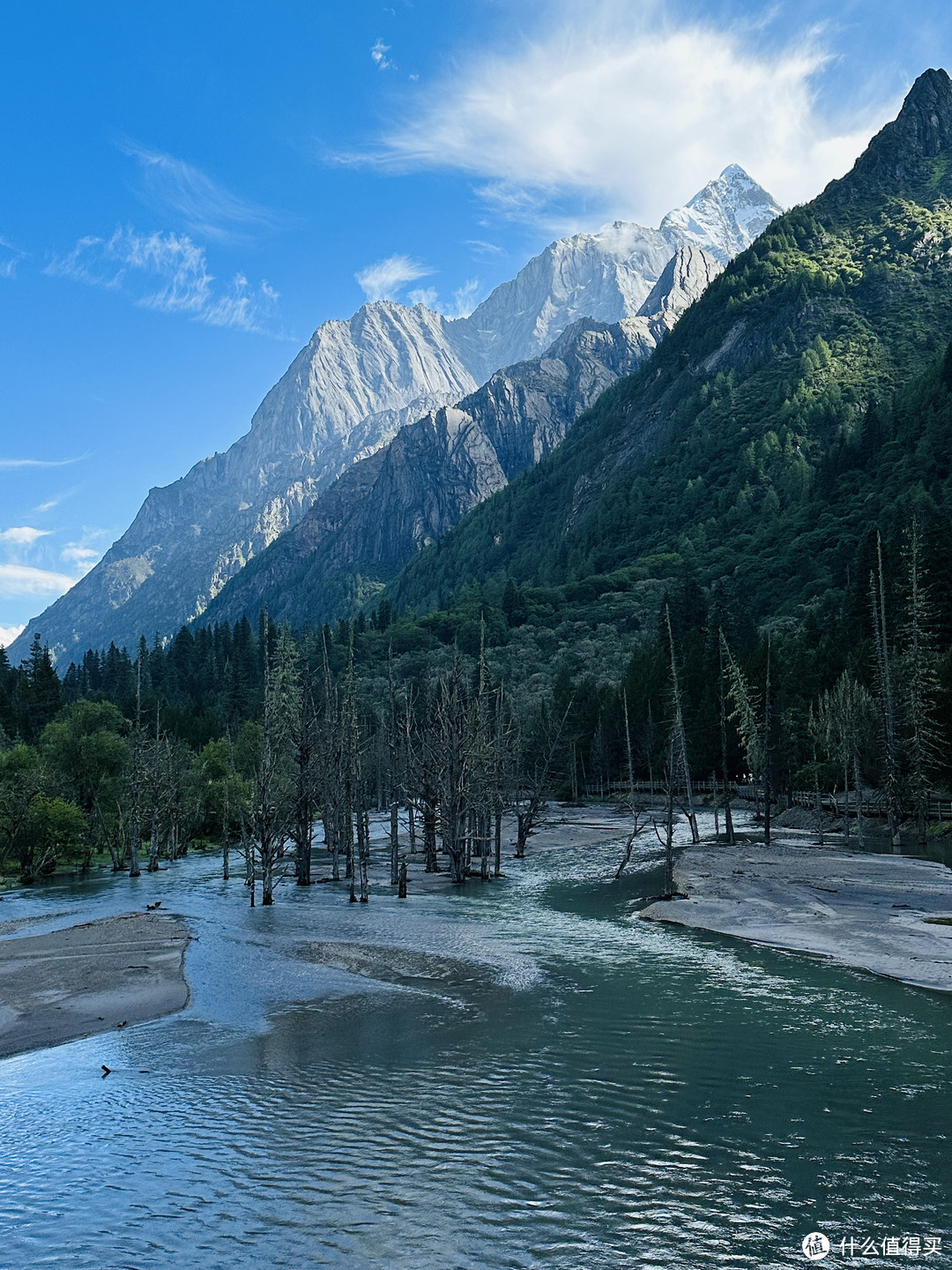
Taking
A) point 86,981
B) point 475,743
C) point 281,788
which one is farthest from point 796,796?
point 86,981

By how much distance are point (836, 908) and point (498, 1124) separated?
29606mm

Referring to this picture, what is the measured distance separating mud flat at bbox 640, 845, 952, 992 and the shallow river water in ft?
9.74

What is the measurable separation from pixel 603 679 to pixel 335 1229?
6070 inches

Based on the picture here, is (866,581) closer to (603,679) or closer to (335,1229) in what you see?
(603,679)

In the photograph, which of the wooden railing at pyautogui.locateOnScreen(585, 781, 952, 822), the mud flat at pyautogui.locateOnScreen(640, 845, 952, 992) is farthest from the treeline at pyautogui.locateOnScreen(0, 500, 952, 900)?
the mud flat at pyautogui.locateOnScreen(640, 845, 952, 992)

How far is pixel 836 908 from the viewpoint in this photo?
136ft

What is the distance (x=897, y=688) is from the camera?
74000 mm

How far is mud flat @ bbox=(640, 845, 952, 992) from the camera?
32.0m

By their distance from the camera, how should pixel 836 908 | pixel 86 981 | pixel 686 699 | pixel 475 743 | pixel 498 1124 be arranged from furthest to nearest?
pixel 686 699, pixel 475 743, pixel 836 908, pixel 86 981, pixel 498 1124

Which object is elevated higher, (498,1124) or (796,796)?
(498,1124)

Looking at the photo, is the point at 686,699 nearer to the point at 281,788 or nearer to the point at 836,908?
the point at 281,788

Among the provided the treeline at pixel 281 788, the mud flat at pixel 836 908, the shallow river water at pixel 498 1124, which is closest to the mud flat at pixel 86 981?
the shallow river water at pixel 498 1124

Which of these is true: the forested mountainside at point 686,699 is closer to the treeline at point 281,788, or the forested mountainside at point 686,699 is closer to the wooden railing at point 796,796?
the treeline at point 281,788

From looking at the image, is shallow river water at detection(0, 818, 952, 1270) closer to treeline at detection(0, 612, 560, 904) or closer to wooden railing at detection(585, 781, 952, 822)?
treeline at detection(0, 612, 560, 904)
